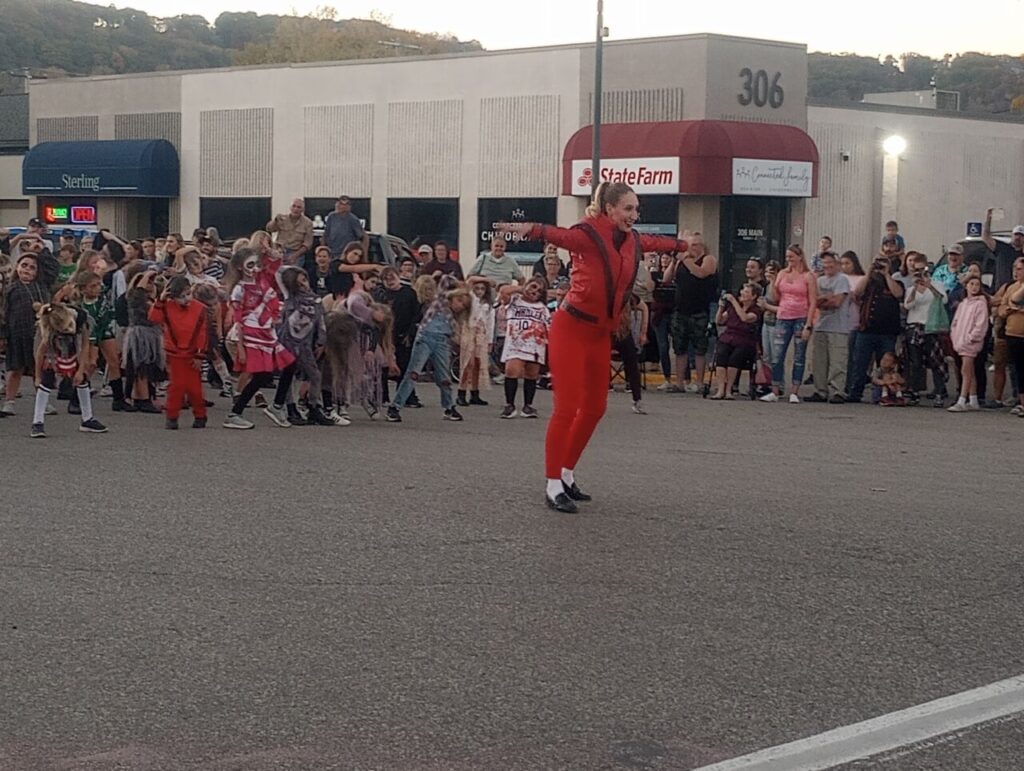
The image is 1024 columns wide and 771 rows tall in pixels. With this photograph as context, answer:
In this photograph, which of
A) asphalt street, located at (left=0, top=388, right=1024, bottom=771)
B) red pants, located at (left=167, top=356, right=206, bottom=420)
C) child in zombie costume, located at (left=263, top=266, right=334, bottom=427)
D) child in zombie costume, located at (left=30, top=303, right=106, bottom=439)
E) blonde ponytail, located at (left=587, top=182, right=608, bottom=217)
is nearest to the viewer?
asphalt street, located at (left=0, top=388, right=1024, bottom=771)

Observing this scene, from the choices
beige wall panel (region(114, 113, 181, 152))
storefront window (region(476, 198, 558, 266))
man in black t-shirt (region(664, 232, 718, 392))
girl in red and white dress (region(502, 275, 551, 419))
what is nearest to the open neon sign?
beige wall panel (region(114, 113, 181, 152))

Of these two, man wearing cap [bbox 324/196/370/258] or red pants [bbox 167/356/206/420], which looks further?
man wearing cap [bbox 324/196/370/258]

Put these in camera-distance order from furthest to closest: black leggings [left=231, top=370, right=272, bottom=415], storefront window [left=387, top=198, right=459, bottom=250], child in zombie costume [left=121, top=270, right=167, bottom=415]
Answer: storefront window [left=387, top=198, right=459, bottom=250] < child in zombie costume [left=121, top=270, right=167, bottom=415] < black leggings [left=231, top=370, right=272, bottom=415]

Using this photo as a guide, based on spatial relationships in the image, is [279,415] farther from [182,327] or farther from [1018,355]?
[1018,355]

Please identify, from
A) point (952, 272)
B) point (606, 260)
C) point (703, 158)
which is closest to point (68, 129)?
point (703, 158)

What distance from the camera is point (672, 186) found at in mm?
36469

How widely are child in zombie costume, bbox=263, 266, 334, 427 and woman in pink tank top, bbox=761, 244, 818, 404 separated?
6048 mm

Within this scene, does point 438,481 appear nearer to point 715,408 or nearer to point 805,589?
point 805,589

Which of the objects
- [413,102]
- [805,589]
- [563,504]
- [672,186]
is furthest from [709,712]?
[413,102]

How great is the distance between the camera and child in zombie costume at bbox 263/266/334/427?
15.6 meters

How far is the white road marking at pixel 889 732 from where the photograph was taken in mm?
5344

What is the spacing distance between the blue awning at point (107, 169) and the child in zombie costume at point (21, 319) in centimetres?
3169

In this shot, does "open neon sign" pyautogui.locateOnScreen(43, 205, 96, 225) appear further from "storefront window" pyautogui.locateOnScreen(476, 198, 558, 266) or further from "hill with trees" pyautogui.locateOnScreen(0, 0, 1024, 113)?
"hill with trees" pyautogui.locateOnScreen(0, 0, 1024, 113)

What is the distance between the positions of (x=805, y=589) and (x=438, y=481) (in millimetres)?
4064
